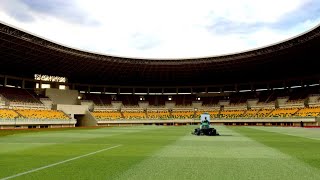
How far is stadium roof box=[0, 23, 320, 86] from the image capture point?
59125mm

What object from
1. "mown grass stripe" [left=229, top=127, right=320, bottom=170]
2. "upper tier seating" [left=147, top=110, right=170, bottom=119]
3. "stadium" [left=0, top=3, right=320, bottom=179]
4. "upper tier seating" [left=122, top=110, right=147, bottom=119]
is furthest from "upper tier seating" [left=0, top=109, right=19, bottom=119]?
"mown grass stripe" [left=229, top=127, right=320, bottom=170]

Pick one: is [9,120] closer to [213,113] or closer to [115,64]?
[115,64]

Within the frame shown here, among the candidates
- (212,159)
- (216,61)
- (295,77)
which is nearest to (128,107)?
(216,61)

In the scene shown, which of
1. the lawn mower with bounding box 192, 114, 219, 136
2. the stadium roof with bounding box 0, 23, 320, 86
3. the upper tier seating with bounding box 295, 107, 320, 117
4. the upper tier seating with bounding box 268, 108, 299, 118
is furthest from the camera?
the upper tier seating with bounding box 268, 108, 299, 118

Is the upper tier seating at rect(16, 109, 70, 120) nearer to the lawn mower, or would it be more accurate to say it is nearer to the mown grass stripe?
the lawn mower

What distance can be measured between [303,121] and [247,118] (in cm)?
1509

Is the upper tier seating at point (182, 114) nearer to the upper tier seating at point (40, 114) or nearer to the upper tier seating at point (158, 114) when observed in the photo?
the upper tier seating at point (158, 114)

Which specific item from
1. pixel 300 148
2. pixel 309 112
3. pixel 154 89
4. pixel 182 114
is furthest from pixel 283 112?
pixel 300 148

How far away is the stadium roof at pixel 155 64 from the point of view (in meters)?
59.1

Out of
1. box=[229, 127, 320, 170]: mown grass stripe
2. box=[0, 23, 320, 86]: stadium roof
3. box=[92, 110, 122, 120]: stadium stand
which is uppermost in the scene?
box=[0, 23, 320, 86]: stadium roof

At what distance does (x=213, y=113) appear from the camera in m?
88.9

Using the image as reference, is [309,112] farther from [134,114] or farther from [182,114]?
[134,114]

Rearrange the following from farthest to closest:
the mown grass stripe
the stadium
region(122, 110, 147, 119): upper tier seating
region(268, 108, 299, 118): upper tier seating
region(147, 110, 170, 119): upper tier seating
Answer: region(147, 110, 170, 119): upper tier seating < region(122, 110, 147, 119): upper tier seating < region(268, 108, 299, 118): upper tier seating < the stadium < the mown grass stripe

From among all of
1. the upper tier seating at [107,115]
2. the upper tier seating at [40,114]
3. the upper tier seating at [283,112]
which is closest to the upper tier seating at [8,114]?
the upper tier seating at [40,114]
